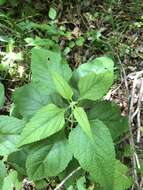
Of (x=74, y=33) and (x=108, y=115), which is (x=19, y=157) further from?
(x=74, y=33)

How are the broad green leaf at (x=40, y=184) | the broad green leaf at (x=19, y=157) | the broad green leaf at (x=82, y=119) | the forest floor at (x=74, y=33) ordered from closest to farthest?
the broad green leaf at (x=82, y=119) < the broad green leaf at (x=19, y=157) < the broad green leaf at (x=40, y=184) < the forest floor at (x=74, y=33)

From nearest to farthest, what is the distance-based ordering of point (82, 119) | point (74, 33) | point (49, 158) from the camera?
point (82, 119) < point (49, 158) < point (74, 33)

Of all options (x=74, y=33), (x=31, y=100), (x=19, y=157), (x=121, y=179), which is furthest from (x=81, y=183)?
(x=74, y=33)

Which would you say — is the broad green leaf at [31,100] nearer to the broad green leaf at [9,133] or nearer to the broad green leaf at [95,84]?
the broad green leaf at [9,133]

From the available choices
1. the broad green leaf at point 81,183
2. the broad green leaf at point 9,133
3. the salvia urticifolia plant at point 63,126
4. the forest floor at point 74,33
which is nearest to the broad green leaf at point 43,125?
the salvia urticifolia plant at point 63,126

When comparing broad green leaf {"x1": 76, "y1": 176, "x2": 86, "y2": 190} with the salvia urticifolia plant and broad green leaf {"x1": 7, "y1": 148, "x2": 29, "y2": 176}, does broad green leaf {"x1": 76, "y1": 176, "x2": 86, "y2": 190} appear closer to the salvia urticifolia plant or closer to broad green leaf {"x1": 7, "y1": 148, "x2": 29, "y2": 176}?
the salvia urticifolia plant

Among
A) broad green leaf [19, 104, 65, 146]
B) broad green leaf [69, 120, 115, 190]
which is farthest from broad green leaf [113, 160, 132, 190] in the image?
broad green leaf [19, 104, 65, 146]
